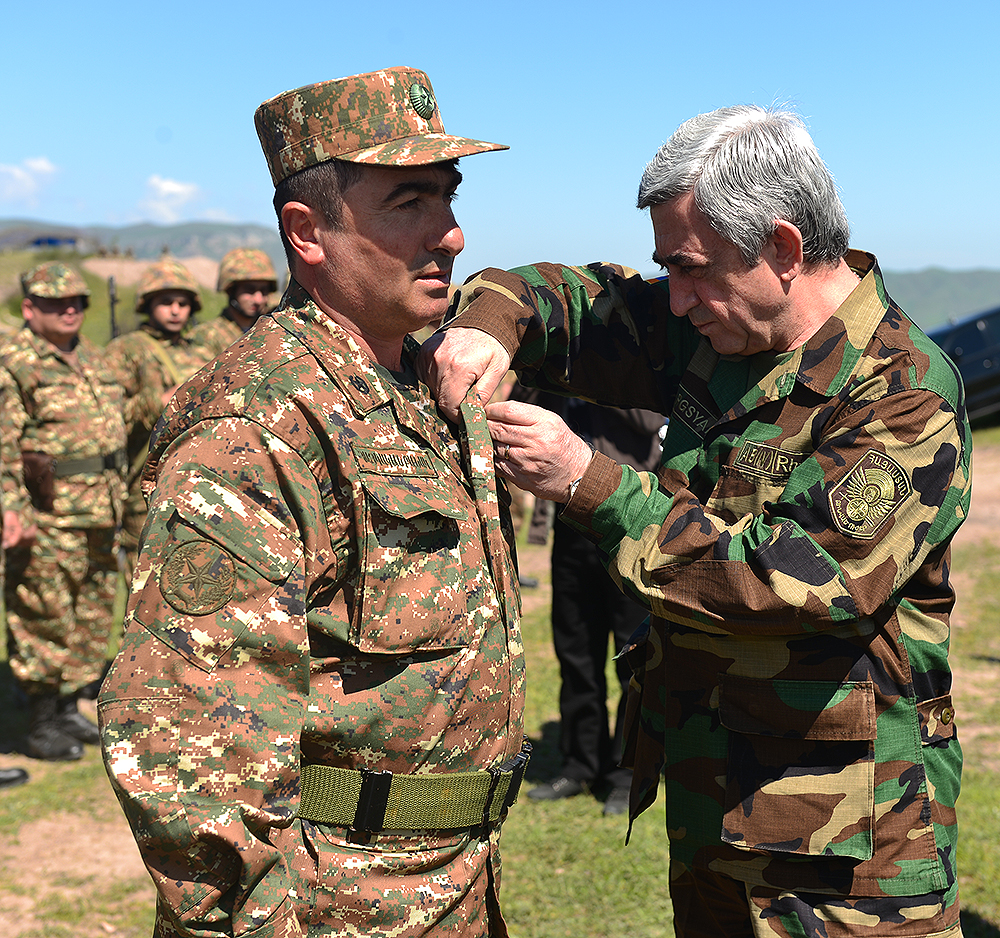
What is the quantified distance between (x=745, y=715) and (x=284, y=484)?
1.31 m

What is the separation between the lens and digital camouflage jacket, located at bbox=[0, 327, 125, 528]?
629 cm

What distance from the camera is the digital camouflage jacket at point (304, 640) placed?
5.54 feet

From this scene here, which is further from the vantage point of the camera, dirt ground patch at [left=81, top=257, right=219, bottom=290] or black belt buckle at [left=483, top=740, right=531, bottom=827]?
dirt ground patch at [left=81, top=257, right=219, bottom=290]

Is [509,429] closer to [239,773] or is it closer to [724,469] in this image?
[724,469]

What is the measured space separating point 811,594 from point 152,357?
711 cm

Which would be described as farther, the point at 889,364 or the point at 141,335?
the point at 141,335

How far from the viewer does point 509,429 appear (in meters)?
2.27

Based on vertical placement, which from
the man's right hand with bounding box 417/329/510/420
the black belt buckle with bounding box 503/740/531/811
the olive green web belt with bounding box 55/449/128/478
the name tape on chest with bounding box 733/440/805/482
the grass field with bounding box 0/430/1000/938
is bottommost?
the grass field with bounding box 0/430/1000/938

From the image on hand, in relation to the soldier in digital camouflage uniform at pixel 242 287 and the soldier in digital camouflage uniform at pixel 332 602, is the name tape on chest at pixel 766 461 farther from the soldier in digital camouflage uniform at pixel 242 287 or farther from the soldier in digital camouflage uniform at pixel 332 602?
the soldier in digital camouflage uniform at pixel 242 287

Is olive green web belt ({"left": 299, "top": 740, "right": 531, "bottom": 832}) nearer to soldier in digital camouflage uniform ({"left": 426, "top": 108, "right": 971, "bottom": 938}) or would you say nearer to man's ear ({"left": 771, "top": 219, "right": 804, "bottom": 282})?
soldier in digital camouflage uniform ({"left": 426, "top": 108, "right": 971, "bottom": 938})

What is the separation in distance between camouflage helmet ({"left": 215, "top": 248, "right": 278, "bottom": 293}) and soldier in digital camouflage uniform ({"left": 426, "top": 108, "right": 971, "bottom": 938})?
670cm

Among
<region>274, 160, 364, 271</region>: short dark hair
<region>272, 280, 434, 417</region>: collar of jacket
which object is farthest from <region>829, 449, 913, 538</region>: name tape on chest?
<region>274, 160, 364, 271</region>: short dark hair

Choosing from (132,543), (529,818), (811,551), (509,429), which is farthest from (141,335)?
(811,551)

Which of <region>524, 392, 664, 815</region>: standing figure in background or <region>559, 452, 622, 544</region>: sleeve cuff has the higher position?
<region>559, 452, 622, 544</region>: sleeve cuff
